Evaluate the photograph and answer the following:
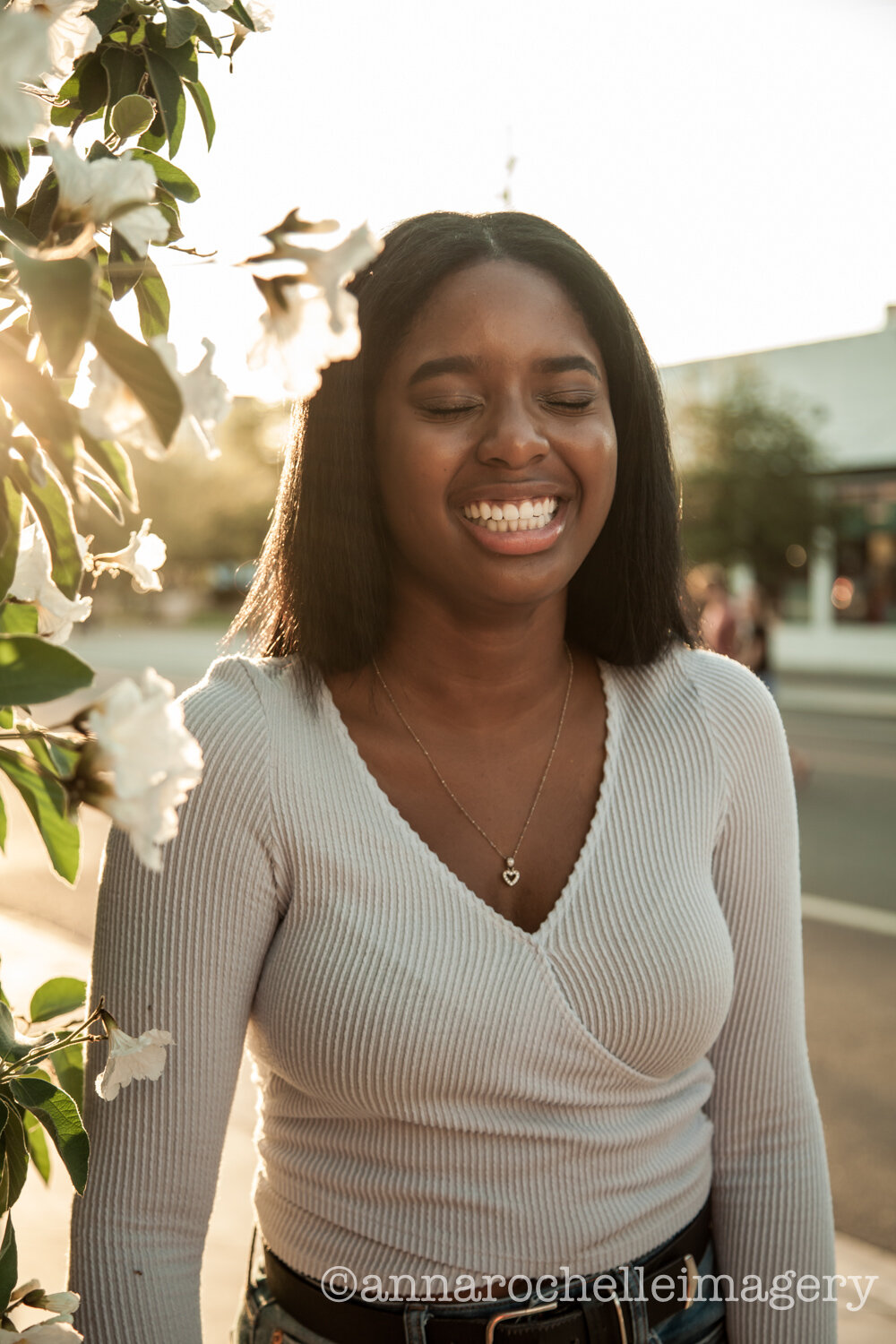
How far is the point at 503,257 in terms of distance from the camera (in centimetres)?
160

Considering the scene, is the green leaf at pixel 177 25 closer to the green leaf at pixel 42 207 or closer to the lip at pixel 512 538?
the green leaf at pixel 42 207

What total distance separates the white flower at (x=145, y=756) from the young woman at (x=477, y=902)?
2.79ft

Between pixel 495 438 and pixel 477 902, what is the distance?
57 cm

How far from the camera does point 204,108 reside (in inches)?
41.4

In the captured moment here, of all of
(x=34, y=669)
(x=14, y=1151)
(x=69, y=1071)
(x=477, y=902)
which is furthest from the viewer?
(x=477, y=902)

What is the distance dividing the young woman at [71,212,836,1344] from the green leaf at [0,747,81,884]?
52 cm

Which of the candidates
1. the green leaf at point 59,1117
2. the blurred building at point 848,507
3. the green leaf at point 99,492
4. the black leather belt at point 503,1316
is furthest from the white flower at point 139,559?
the blurred building at point 848,507

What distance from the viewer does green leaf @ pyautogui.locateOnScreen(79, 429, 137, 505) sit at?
61 cm

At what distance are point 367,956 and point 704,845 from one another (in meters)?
0.50

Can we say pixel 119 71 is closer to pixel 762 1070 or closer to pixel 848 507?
pixel 762 1070

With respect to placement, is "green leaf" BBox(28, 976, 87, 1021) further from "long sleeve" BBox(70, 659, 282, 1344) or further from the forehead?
the forehead

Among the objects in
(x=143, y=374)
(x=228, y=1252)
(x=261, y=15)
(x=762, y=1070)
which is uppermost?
(x=261, y=15)

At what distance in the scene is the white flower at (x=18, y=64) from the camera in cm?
50

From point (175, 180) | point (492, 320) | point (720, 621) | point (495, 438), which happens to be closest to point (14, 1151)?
point (175, 180)
